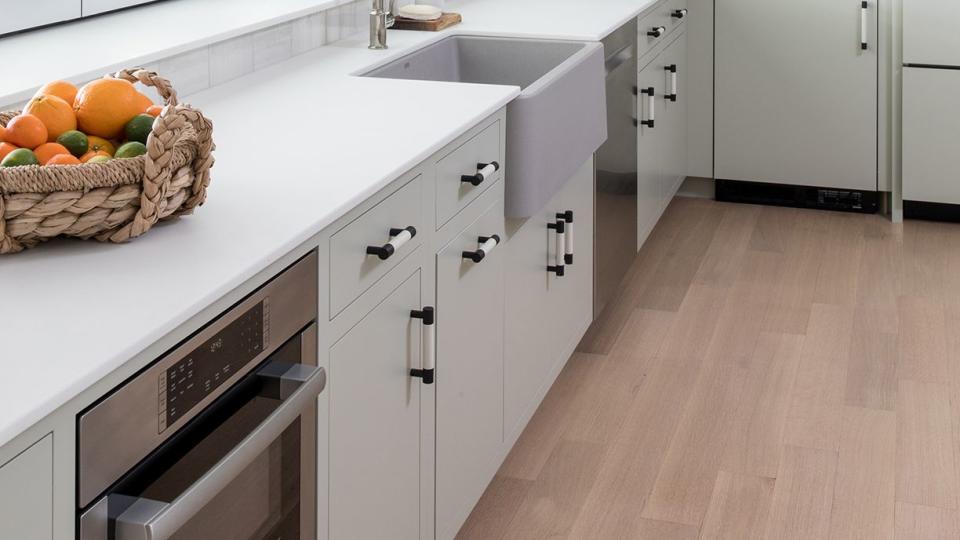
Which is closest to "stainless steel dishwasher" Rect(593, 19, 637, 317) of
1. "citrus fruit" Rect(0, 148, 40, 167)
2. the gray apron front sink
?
the gray apron front sink

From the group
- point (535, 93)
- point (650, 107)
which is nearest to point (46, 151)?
point (535, 93)

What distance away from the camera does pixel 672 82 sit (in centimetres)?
435

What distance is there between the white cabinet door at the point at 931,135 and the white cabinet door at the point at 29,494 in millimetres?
4060

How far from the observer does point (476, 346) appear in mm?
2389

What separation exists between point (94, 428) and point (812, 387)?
8.17 feet

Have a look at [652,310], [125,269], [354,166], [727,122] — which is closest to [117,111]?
[125,269]

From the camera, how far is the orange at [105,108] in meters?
1.52

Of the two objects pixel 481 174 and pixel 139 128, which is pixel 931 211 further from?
→ pixel 139 128

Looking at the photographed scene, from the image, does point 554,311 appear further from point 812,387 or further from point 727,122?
point 727,122

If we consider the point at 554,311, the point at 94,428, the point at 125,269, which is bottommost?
the point at 554,311

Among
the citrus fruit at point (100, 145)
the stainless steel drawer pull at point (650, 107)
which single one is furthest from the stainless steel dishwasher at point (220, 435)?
the stainless steel drawer pull at point (650, 107)

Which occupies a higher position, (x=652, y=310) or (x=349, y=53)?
(x=349, y=53)

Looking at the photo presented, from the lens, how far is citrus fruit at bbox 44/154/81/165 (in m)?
1.41

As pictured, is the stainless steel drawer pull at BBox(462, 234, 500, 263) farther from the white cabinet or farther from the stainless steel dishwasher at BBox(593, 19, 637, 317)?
the stainless steel dishwasher at BBox(593, 19, 637, 317)
